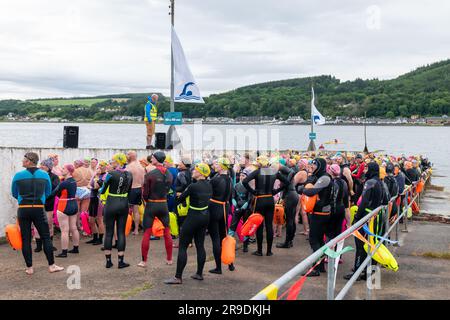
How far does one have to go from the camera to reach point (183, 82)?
47.7 feet

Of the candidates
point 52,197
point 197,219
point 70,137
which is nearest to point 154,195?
point 197,219

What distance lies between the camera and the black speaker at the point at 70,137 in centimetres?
1156

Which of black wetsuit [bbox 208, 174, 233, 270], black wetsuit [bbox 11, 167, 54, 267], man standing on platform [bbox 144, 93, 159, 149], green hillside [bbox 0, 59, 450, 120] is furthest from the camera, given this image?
green hillside [bbox 0, 59, 450, 120]

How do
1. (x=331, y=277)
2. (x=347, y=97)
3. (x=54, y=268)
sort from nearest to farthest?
(x=331, y=277) → (x=54, y=268) → (x=347, y=97)

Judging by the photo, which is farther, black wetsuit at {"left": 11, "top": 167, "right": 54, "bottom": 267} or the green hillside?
the green hillside

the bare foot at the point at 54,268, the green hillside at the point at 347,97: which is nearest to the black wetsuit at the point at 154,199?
the bare foot at the point at 54,268

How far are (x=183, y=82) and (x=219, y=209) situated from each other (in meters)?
7.96

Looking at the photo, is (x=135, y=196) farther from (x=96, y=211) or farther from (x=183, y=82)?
(x=183, y=82)

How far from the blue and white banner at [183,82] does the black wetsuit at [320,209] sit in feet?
25.0

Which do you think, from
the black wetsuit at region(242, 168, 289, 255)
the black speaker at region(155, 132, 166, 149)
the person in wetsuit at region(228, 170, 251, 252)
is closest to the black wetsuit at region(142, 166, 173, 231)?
the black wetsuit at region(242, 168, 289, 255)

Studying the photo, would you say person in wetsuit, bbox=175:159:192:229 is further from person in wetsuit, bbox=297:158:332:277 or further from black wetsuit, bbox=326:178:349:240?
black wetsuit, bbox=326:178:349:240

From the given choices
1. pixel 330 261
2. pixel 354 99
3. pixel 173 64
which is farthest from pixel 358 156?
pixel 354 99

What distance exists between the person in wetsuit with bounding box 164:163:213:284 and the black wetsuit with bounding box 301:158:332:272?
1628 mm

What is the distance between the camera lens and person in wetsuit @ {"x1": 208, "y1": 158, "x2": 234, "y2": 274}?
7273mm
